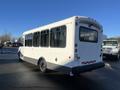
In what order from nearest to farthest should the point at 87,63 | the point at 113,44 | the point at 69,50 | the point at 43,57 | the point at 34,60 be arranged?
1. the point at 69,50
2. the point at 87,63
3. the point at 43,57
4. the point at 34,60
5. the point at 113,44

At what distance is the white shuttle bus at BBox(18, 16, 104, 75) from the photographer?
8.29 meters

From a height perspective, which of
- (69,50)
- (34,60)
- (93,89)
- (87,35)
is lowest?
(93,89)

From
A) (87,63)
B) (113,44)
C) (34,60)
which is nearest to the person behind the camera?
(87,63)

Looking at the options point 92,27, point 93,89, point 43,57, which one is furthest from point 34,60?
point 93,89

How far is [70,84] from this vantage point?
841 centimetres

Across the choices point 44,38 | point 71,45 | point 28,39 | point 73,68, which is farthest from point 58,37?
point 28,39

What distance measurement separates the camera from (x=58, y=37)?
9258 mm

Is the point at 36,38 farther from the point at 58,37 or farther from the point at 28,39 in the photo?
the point at 58,37

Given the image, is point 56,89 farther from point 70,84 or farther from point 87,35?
point 87,35

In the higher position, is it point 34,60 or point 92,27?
point 92,27

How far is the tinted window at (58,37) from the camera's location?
8820mm

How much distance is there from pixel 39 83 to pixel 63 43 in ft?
6.94

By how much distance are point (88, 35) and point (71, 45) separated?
1.43 metres

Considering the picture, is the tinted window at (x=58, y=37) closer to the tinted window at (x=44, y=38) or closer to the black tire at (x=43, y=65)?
the tinted window at (x=44, y=38)
